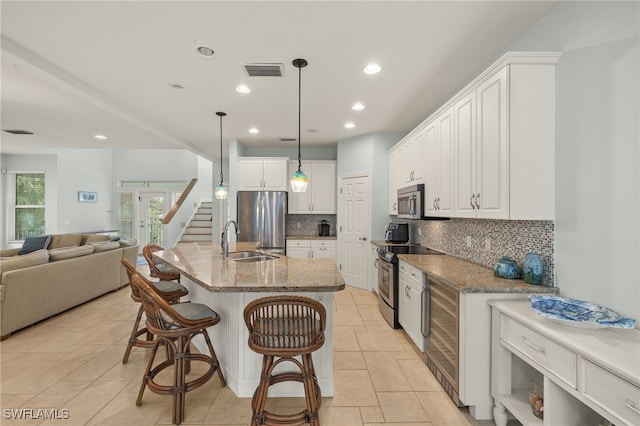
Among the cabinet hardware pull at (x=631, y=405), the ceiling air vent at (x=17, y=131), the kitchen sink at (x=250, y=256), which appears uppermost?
the ceiling air vent at (x=17, y=131)

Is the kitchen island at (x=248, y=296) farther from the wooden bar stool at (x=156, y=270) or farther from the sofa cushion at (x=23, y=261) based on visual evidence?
the sofa cushion at (x=23, y=261)

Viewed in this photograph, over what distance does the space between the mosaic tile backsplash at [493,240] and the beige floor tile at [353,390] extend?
5.00 feet

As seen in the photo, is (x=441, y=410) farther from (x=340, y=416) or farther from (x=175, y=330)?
(x=175, y=330)

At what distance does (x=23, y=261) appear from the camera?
11.4ft

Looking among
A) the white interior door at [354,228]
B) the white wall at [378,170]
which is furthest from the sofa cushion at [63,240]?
the white wall at [378,170]

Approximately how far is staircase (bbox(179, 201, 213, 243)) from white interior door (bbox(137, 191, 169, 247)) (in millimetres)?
1625

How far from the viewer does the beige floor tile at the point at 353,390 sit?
7.23 ft

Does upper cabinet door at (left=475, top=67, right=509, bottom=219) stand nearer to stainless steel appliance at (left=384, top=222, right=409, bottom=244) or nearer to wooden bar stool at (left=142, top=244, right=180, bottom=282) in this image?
stainless steel appliance at (left=384, top=222, right=409, bottom=244)

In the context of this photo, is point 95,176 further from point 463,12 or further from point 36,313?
point 463,12

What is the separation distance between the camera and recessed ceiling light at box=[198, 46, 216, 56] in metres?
2.52

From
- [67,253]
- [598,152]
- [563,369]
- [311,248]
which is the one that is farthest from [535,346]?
[67,253]

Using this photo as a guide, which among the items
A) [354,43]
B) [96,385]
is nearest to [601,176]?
[354,43]

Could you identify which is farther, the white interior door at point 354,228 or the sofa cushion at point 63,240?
the sofa cushion at point 63,240

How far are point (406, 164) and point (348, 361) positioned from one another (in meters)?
2.61
